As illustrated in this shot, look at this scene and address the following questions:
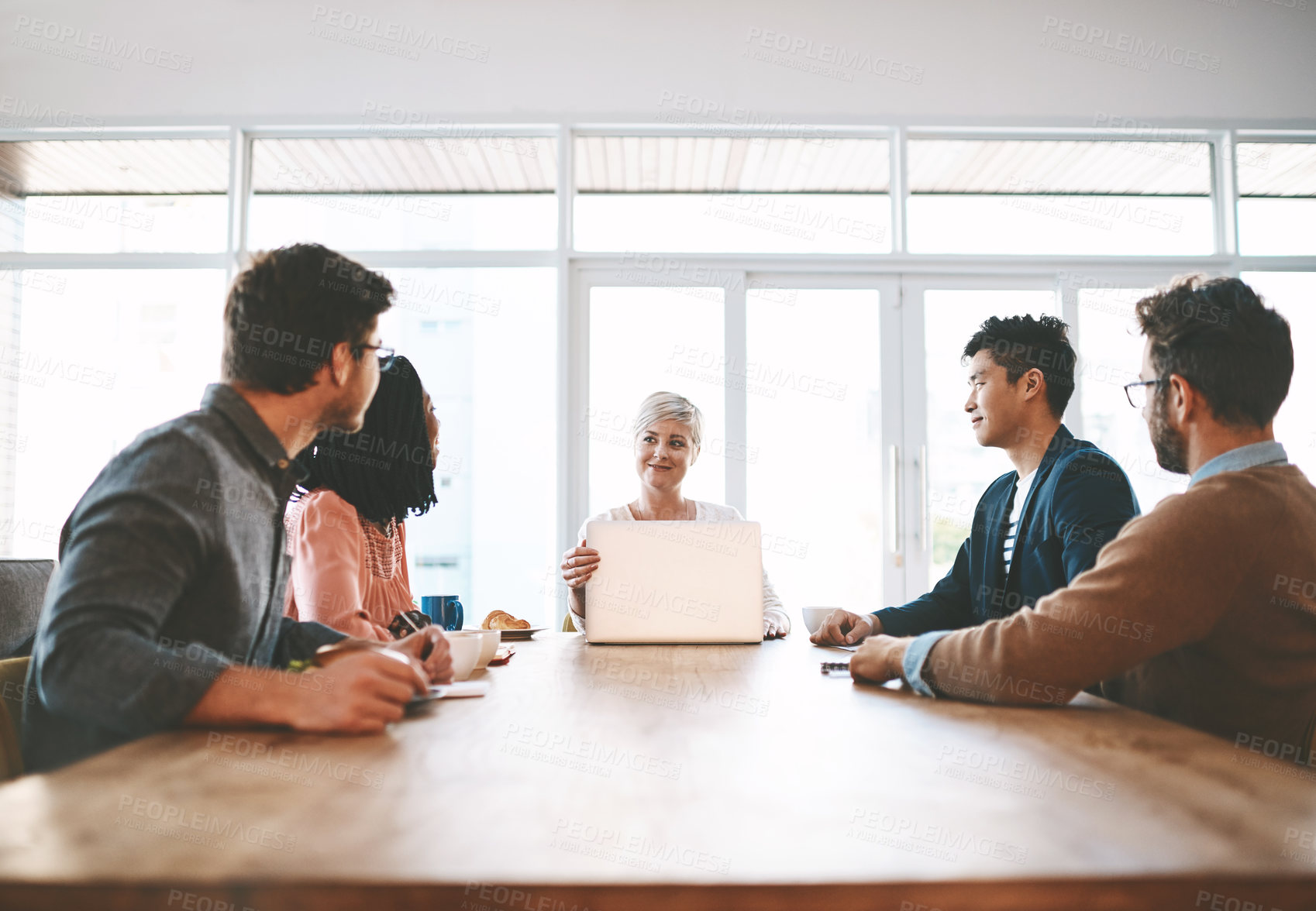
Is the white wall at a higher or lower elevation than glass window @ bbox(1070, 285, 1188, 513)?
higher

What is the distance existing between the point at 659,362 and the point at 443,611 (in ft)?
8.04

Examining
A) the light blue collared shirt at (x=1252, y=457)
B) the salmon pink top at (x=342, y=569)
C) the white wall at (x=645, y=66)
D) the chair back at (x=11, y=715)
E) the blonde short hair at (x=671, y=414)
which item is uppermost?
the white wall at (x=645, y=66)

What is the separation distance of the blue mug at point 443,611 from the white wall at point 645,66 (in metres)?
2.80

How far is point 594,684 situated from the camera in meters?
1.32

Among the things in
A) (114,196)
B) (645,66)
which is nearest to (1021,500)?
(645,66)

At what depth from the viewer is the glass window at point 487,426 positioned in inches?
161

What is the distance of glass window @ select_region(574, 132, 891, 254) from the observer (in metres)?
4.12

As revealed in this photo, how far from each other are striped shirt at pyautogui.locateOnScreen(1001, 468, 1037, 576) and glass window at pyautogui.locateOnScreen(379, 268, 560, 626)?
7.41 feet

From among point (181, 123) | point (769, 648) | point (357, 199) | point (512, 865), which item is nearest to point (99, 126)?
point (181, 123)

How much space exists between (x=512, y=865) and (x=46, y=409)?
14.9 ft

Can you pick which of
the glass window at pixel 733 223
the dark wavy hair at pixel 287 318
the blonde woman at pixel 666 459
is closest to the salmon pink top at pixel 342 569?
the dark wavy hair at pixel 287 318

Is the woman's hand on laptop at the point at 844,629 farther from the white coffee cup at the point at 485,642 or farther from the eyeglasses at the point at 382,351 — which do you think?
the eyeglasses at the point at 382,351

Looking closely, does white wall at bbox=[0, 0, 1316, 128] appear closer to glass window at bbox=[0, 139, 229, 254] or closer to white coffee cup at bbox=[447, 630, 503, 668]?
glass window at bbox=[0, 139, 229, 254]

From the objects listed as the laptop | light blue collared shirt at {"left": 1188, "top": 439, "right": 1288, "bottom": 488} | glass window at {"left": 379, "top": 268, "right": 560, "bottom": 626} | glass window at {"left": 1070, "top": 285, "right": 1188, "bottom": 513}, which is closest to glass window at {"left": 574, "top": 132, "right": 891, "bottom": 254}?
glass window at {"left": 379, "top": 268, "right": 560, "bottom": 626}
